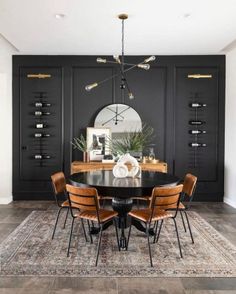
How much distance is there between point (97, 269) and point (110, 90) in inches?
140

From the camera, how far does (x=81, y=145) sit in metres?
5.43

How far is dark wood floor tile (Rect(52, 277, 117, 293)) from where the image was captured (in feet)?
7.77

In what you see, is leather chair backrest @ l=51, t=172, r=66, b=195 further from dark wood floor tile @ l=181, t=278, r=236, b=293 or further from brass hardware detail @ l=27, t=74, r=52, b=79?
brass hardware detail @ l=27, t=74, r=52, b=79

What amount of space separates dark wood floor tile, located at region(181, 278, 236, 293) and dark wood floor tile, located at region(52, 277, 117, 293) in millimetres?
611

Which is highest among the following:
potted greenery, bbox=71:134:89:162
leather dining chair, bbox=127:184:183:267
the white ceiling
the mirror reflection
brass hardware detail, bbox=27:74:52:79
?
the white ceiling

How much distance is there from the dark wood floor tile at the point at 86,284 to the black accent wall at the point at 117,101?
10.3 feet

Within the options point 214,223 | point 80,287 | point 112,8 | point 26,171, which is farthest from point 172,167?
point 80,287

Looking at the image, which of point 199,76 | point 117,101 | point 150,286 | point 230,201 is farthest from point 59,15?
point 230,201

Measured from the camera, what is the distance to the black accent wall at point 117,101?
5.46 m

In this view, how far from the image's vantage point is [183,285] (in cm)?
243

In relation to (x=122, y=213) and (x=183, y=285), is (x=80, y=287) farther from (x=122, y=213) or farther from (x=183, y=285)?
(x=122, y=213)

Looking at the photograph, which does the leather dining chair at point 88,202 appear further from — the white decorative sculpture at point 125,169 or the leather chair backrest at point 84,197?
the white decorative sculpture at point 125,169

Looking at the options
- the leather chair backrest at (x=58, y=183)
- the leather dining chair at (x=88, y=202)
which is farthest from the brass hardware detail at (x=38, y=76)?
the leather dining chair at (x=88, y=202)

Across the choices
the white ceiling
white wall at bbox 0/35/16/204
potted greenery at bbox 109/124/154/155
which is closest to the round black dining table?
potted greenery at bbox 109/124/154/155
